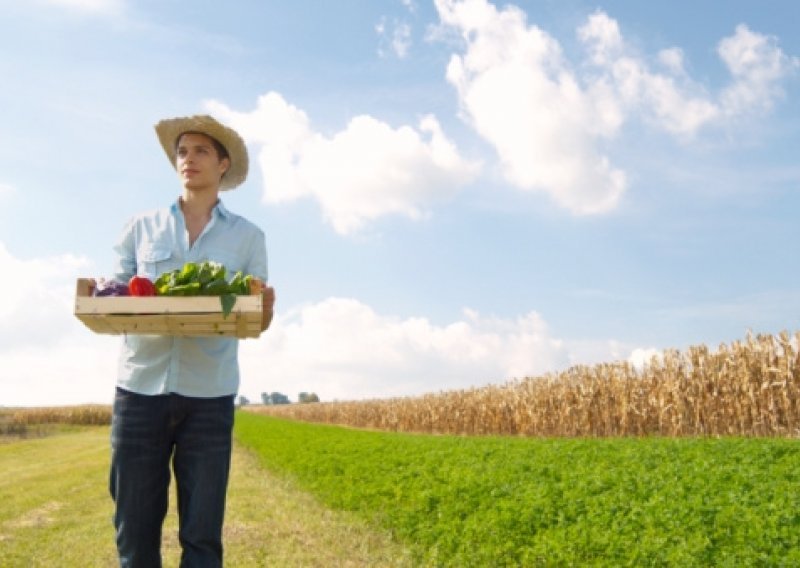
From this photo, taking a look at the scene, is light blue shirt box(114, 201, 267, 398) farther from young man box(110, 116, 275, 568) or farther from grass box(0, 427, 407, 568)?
grass box(0, 427, 407, 568)

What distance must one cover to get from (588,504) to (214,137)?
14.7 feet

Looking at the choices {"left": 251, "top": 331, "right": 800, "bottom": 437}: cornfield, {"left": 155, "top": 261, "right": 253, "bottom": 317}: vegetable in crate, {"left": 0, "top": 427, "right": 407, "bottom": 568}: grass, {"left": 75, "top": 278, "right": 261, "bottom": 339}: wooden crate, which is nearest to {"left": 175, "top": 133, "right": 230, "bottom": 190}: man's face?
{"left": 155, "top": 261, "right": 253, "bottom": 317}: vegetable in crate

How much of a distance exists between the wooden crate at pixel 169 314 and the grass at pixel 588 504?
3.23 meters

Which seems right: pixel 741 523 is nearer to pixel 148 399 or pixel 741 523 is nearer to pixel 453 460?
pixel 148 399

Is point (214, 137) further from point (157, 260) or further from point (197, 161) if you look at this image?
point (157, 260)

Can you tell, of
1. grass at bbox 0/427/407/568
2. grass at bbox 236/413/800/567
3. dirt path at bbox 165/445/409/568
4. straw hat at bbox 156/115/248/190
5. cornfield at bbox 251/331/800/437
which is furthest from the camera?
cornfield at bbox 251/331/800/437

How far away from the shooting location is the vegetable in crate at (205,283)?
362 cm

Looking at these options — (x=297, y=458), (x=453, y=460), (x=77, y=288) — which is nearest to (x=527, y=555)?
(x=77, y=288)

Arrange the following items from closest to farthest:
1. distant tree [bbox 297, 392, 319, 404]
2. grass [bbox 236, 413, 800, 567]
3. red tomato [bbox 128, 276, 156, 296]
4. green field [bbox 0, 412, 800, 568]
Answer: red tomato [bbox 128, 276, 156, 296] < grass [bbox 236, 413, 800, 567] < green field [bbox 0, 412, 800, 568] < distant tree [bbox 297, 392, 319, 404]

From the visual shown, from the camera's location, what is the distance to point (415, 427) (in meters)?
39.9

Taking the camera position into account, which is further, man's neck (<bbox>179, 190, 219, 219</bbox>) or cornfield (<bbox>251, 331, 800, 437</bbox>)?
cornfield (<bbox>251, 331, 800, 437</bbox>)

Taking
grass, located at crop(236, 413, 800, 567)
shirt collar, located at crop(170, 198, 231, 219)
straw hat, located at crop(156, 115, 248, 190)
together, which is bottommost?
grass, located at crop(236, 413, 800, 567)

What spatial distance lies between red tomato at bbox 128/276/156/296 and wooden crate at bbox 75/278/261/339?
96mm

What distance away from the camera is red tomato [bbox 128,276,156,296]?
3.77m
